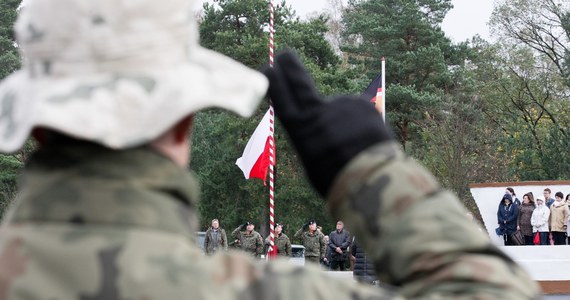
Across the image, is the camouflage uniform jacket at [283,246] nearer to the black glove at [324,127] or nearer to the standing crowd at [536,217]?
the standing crowd at [536,217]

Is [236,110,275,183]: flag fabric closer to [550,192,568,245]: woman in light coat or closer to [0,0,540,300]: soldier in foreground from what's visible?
[550,192,568,245]: woman in light coat

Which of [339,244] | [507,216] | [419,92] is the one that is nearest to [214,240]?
[339,244]

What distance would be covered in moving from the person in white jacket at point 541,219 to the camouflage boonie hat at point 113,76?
25.8 metres

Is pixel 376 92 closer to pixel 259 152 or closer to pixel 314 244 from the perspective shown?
pixel 259 152

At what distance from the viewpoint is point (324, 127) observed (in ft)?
5.05

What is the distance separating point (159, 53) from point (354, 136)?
11.1 inches

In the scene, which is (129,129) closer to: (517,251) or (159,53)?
(159,53)

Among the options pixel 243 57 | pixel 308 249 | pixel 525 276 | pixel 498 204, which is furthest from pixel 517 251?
pixel 243 57

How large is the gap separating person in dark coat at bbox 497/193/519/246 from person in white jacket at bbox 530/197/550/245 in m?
0.50

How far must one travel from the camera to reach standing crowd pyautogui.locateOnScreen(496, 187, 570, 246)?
2661 cm

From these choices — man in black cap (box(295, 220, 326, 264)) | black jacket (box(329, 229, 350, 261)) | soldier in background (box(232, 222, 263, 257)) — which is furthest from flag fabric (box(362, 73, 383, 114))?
soldier in background (box(232, 222, 263, 257))

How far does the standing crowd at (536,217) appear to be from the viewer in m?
26.6

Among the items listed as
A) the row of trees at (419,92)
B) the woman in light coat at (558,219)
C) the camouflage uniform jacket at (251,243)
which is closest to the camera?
the woman in light coat at (558,219)

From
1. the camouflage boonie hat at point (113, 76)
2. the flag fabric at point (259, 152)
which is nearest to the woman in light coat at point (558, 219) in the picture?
the flag fabric at point (259, 152)
